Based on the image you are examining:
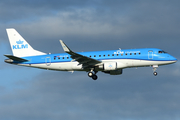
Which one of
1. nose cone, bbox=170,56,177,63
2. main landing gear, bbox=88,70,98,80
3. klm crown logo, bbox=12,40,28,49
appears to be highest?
klm crown logo, bbox=12,40,28,49

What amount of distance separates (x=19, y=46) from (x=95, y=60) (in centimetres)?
1661

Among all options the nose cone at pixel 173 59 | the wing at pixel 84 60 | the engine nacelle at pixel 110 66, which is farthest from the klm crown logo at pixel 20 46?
the nose cone at pixel 173 59

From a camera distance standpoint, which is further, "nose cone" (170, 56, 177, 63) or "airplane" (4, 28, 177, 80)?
"nose cone" (170, 56, 177, 63)

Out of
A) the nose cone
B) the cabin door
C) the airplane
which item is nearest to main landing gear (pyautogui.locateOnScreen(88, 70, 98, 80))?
the airplane

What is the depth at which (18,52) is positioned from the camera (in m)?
64.2

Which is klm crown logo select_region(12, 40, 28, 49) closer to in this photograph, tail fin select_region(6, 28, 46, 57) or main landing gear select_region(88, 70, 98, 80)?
tail fin select_region(6, 28, 46, 57)

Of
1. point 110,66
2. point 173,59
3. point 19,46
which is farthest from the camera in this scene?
point 19,46

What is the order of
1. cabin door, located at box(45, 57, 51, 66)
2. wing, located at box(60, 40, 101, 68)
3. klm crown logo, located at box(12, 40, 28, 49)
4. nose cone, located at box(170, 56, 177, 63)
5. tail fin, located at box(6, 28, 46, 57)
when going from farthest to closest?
klm crown logo, located at box(12, 40, 28, 49), tail fin, located at box(6, 28, 46, 57), cabin door, located at box(45, 57, 51, 66), nose cone, located at box(170, 56, 177, 63), wing, located at box(60, 40, 101, 68)

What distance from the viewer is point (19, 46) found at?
213 ft

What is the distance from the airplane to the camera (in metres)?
57.8

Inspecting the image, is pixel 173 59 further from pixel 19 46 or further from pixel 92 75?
pixel 19 46

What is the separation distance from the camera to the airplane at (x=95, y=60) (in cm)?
5778

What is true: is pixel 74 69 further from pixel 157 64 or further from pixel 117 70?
pixel 157 64

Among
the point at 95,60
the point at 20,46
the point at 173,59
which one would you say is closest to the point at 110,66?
the point at 95,60
